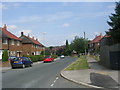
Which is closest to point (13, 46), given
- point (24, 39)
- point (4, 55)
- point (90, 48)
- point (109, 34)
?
point (4, 55)

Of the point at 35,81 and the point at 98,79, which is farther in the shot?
the point at 35,81

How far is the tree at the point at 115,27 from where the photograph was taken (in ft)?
56.7

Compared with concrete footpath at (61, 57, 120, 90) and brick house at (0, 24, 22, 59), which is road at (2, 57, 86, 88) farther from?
brick house at (0, 24, 22, 59)

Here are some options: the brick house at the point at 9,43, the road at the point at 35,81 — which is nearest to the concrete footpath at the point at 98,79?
the road at the point at 35,81

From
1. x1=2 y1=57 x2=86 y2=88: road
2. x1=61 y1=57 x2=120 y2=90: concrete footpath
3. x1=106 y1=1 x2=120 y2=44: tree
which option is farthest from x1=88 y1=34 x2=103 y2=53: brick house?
x1=61 y1=57 x2=120 y2=90: concrete footpath

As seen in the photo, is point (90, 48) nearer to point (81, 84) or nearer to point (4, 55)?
point (4, 55)

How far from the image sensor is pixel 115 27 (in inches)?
712

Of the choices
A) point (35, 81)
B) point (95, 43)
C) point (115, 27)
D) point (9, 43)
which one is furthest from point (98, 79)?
point (95, 43)

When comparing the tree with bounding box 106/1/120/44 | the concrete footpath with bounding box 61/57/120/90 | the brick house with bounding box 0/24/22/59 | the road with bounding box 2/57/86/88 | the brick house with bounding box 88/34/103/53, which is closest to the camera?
the concrete footpath with bounding box 61/57/120/90

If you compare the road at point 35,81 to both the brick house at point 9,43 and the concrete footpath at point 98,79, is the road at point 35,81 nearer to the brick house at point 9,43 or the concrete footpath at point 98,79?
the concrete footpath at point 98,79

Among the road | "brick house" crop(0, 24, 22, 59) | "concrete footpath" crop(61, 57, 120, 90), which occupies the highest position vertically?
"brick house" crop(0, 24, 22, 59)

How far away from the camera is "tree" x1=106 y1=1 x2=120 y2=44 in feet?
56.7

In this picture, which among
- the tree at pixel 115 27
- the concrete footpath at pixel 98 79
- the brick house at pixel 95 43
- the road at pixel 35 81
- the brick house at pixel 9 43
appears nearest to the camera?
the concrete footpath at pixel 98 79

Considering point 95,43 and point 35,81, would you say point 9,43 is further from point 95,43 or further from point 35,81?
point 95,43
